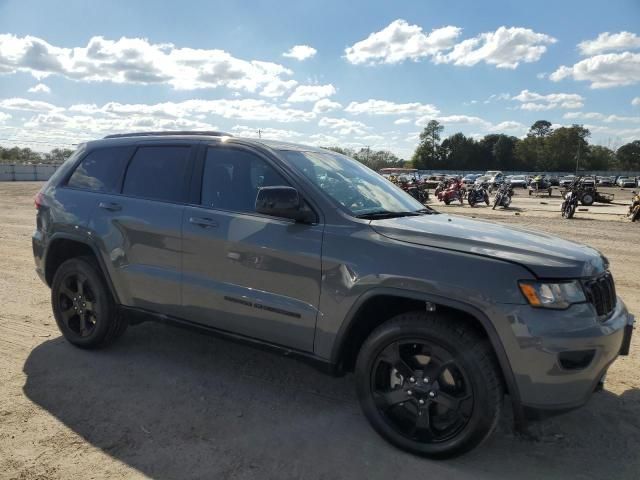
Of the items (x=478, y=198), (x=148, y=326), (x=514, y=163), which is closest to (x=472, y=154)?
(x=514, y=163)

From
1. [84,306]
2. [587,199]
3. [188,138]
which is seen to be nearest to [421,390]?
[188,138]

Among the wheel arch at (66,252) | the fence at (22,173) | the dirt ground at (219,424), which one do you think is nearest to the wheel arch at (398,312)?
the dirt ground at (219,424)

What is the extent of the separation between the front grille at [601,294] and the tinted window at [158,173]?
277 cm

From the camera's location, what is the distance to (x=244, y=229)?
11.3ft

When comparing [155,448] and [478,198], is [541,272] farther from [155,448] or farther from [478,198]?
[478,198]

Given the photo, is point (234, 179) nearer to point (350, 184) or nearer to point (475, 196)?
point (350, 184)

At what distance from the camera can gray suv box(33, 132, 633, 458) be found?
2.65 metres

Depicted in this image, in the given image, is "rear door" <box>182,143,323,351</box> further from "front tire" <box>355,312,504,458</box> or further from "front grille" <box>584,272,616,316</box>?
"front grille" <box>584,272,616,316</box>

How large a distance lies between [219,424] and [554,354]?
203 centimetres

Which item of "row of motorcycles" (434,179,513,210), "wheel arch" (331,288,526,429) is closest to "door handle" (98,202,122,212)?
"wheel arch" (331,288,526,429)

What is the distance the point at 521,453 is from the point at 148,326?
3.63 metres

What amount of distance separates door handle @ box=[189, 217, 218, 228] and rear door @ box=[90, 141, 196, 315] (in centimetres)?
14

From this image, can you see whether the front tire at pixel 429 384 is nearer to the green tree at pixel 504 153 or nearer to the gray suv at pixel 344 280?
the gray suv at pixel 344 280

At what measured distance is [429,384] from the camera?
290 cm
